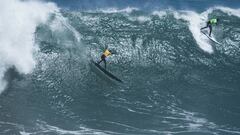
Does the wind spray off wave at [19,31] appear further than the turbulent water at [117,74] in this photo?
Yes

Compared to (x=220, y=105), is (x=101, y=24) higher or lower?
higher

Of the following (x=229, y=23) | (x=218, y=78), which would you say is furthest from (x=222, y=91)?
(x=229, y=23)

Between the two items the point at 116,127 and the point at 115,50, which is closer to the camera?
the point at 116,127

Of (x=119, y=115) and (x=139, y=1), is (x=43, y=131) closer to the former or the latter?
(x=119, y=115)

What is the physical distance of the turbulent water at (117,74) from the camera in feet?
90.1

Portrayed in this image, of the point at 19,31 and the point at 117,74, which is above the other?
the point at 19,31

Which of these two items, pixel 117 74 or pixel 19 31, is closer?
pixel 117 74

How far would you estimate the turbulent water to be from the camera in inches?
1081

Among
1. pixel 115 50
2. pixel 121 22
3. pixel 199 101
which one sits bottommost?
pixel 199 101

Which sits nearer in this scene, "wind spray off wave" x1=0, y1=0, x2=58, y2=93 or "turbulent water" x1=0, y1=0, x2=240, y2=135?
"turbulent water" x1=0, y1=0, x2=240, y2=135

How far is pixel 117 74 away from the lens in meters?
29.3

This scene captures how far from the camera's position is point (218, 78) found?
1201 inches

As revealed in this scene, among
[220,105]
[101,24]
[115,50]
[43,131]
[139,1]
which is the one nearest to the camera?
[43,131]

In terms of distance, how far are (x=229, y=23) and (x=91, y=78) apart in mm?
11878
